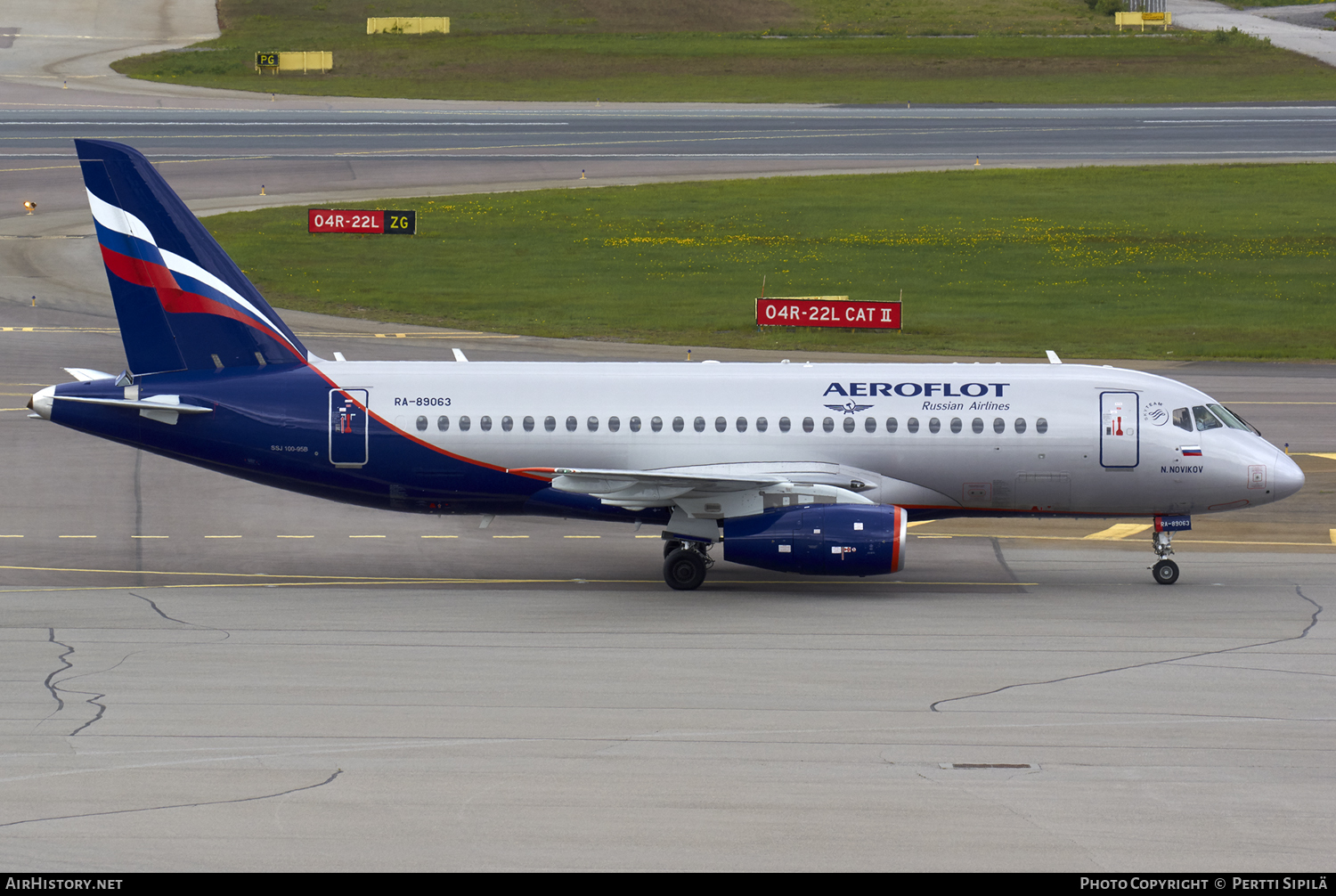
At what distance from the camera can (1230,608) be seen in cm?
2883

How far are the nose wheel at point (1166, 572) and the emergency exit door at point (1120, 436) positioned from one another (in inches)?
84.5

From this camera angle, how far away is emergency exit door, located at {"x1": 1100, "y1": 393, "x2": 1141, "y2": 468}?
30.7m

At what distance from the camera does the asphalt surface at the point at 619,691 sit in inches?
690

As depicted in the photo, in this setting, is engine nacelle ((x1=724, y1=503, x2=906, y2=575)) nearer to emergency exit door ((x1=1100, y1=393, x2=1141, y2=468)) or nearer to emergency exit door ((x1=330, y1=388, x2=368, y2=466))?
emergency exit door ((x1=1100, y1=393, x2=1141, y2=468))

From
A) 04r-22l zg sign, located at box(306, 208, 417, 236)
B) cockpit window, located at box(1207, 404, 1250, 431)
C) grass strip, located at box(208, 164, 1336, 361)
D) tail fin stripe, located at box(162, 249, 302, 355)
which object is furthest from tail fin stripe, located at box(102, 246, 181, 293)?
04r-22l zg sign, located at box(306, 208, 417, 236)

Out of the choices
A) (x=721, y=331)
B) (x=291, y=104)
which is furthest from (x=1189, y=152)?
(x=291, y=104)

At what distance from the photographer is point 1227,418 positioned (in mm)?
31484

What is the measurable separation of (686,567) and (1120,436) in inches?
356

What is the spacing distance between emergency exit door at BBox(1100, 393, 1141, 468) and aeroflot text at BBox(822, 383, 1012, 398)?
209cm

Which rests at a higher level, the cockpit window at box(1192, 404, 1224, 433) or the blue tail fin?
the blue tail fin

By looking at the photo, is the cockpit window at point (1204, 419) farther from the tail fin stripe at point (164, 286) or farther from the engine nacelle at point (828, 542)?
the tail fin stripe at point (164, 286)

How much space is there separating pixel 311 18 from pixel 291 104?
107ft
